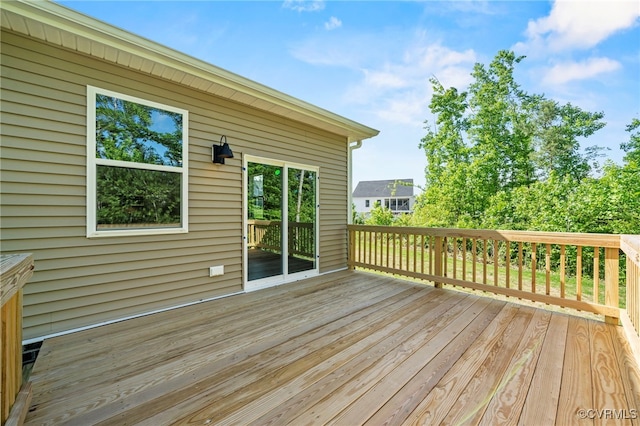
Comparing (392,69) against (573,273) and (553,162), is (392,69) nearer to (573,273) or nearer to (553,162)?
(573,273)

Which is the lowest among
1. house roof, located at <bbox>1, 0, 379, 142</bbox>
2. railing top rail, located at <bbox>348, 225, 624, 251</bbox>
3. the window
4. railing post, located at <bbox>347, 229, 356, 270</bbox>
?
railing post, located at <bbox>347, 229, 356, 270</bbox>

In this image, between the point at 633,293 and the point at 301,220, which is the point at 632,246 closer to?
the point at 633,293

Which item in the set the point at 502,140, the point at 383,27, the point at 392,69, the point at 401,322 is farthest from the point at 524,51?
the point at 401,322

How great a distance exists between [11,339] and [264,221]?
2.85 meters

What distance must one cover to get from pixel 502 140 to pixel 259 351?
504 inches

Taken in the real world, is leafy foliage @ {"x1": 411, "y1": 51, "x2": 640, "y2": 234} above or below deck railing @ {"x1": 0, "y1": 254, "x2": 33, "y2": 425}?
above

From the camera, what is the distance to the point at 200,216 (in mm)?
3424

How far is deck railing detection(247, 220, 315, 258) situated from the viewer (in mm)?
3993

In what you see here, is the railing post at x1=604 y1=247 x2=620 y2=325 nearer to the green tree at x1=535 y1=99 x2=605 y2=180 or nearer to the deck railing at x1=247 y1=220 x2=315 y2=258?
the deck railing at x1=247 y1=220 x2=315 y2=258

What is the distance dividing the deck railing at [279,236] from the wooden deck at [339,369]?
3.85 ft

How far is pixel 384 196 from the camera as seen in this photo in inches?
1025

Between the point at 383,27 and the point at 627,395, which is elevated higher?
the point at 383,27

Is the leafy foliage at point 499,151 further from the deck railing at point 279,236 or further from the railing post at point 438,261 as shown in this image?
the deck railing at point 279,236

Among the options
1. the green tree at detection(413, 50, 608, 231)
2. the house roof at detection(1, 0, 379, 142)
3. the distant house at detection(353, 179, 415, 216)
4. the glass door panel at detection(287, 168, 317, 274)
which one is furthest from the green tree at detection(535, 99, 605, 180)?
the house roof at detection(1, 0, 379, 142)
